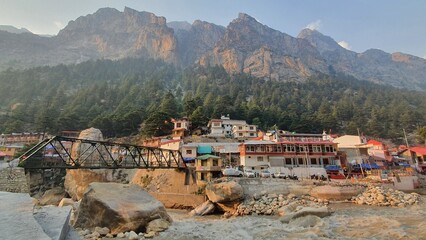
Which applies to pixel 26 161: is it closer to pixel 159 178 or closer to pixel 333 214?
pixel 159 178

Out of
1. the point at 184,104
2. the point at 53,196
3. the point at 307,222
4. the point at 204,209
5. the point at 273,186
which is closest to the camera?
the point at 307,222

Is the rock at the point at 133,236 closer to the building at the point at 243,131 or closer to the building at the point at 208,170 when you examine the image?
the building at the point at 208,170

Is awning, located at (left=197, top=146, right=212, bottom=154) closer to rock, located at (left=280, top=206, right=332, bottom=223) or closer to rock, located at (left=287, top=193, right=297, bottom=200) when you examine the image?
rock, located at (left=287, top=193, right=297, bottom=200)

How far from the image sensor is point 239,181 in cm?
3416

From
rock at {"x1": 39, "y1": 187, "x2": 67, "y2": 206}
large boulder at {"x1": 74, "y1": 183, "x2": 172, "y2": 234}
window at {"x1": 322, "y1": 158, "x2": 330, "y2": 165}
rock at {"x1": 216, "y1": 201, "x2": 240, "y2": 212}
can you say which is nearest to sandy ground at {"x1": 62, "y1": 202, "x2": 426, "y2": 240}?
large boulder at {"x1": 74, "y1": 183, "x2": 172, "y2": 234}

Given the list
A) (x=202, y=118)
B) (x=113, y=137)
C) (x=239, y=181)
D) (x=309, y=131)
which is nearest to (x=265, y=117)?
(x=309, y=131)

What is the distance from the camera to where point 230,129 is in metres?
80.6

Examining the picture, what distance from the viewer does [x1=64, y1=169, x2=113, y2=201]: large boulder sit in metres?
41.6

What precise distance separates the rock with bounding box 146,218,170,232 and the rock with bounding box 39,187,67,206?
90.5 ft

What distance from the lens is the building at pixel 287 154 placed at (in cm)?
4966

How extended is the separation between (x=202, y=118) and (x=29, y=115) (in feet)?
229

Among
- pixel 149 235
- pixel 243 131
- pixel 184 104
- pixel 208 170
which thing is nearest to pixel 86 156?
pixel 208 170

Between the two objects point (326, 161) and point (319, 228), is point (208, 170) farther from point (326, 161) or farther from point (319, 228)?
point (326, 161)

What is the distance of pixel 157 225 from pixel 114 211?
382 centimetres
